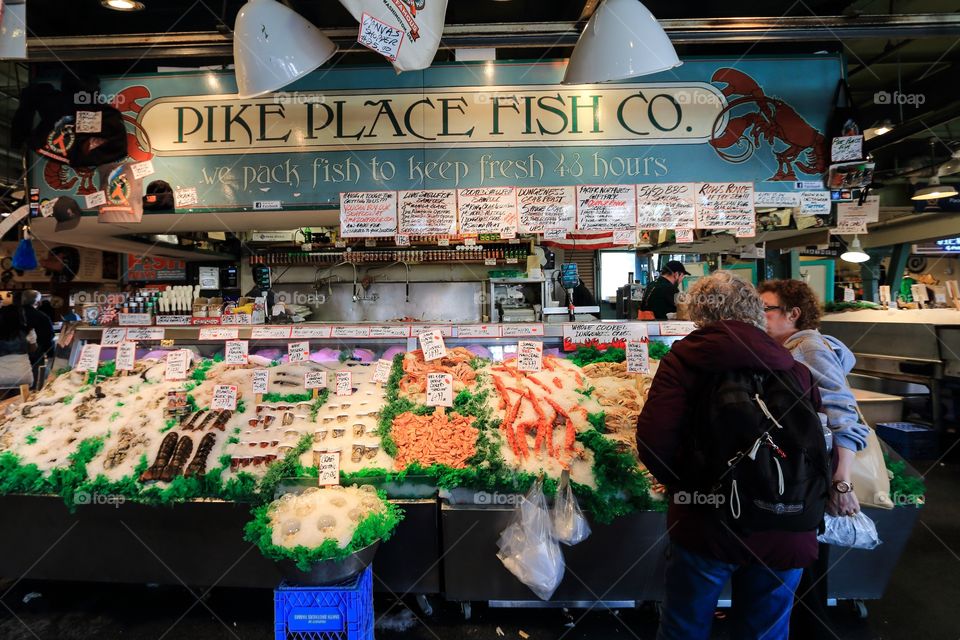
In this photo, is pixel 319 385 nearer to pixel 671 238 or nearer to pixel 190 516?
pixel 190 516

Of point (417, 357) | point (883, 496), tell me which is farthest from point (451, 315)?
point (883, 496)

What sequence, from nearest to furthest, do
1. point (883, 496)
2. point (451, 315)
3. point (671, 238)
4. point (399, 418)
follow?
point (883, 496) < point (399, 418) < point (671, 238) < point (451, 315)

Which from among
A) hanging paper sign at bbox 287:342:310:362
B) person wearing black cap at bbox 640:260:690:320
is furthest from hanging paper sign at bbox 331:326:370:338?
person wearing black cap at bbox 640:260:690:320

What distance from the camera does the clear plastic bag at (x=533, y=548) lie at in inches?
106

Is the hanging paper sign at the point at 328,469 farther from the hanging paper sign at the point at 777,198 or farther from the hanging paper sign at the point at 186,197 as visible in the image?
the hanging paper sign at the point at 777,198

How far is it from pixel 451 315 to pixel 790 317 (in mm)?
7471

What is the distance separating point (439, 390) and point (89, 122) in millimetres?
3461

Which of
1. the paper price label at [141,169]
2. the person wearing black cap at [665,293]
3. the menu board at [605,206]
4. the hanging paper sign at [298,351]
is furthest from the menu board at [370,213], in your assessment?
the person wearing black cap at [665,293]

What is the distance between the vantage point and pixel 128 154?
3898 mm

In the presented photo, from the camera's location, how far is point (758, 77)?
3730 millimetres

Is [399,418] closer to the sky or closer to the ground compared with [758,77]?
closer to the ground

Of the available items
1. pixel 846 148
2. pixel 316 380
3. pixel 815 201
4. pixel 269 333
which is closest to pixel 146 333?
pixel 269 333

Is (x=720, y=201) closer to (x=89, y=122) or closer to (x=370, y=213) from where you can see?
(x=370, y=213)

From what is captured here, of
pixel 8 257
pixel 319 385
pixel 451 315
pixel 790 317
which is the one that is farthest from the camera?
pixel 8 257
